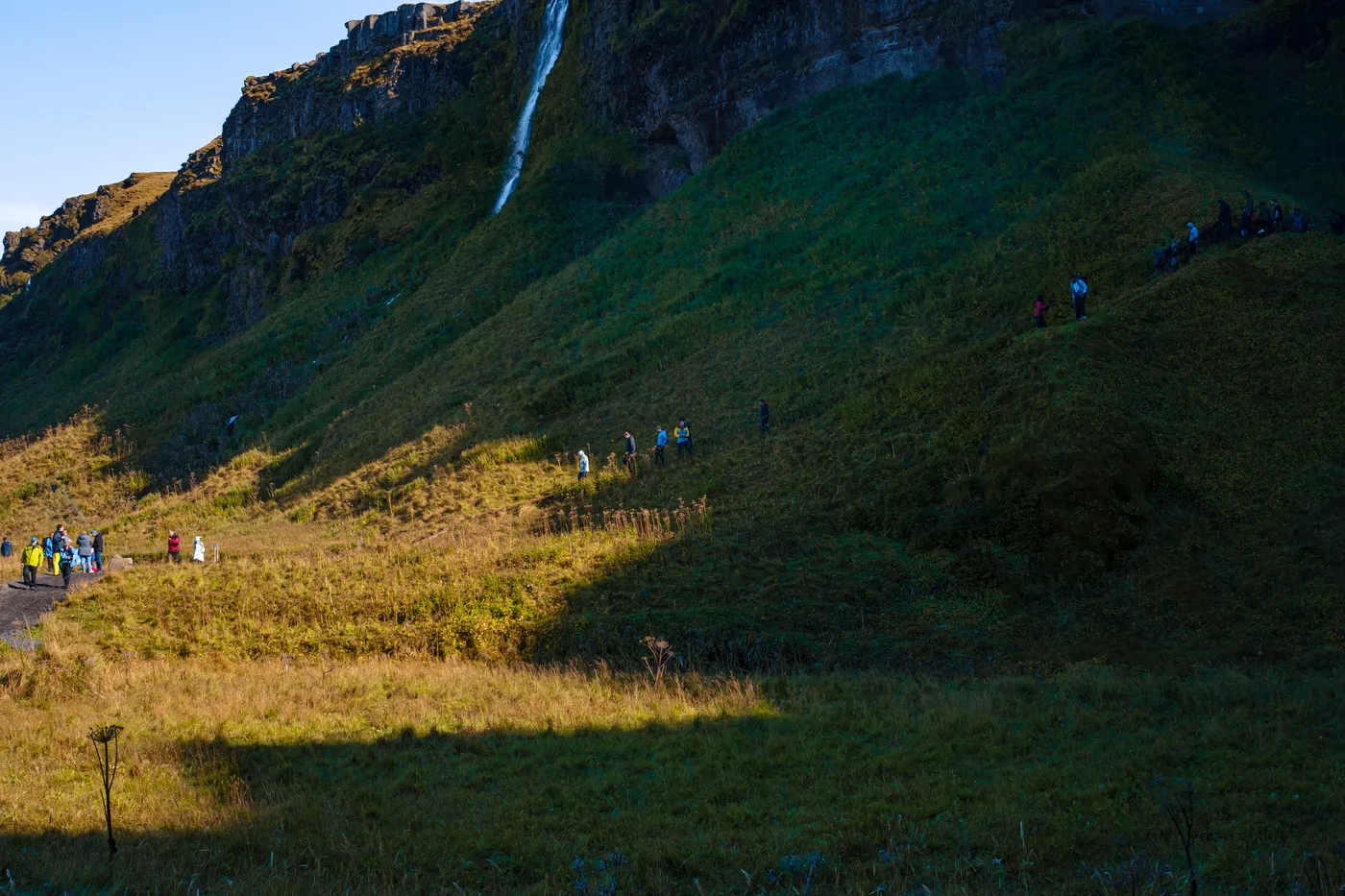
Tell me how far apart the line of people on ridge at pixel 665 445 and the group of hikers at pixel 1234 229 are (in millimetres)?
9930

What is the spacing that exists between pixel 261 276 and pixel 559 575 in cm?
5411

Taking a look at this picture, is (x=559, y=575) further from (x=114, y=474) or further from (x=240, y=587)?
(x=114, y=474)

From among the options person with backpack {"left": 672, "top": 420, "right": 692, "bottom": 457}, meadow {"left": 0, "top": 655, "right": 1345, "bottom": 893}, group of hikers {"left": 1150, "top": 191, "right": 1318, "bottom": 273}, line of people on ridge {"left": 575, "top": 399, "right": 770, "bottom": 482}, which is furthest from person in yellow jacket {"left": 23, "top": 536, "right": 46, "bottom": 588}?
group of hikers {"left": 1150, "top": 191, "right": 1318, "bottom": 273}

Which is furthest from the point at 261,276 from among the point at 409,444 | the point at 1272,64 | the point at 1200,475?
the point at 1200,475

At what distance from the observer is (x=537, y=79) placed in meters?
60.4

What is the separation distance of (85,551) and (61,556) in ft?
7.82

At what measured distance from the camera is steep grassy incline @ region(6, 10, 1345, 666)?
52.8ft

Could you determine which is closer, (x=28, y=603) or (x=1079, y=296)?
(x=28, y=603)

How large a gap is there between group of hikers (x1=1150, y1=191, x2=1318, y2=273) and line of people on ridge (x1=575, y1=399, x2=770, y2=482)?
9.93 metres

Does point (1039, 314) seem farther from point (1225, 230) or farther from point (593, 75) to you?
point (593, 75)

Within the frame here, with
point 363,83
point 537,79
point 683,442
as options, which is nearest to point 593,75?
point 537,79

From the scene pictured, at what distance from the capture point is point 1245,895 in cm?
649

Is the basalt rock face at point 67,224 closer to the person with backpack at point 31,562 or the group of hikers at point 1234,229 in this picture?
the person with backpack at point 31,562

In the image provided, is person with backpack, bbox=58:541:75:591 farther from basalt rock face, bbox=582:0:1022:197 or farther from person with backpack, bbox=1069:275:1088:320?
basalt rock face, bbox=582:0:1022:197
